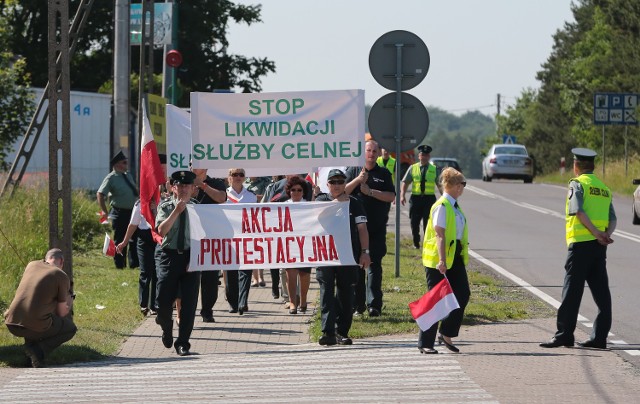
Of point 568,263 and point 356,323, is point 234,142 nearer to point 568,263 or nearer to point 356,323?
point 356,323

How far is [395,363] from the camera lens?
1201cm

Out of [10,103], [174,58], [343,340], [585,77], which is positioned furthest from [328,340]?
[585,77]

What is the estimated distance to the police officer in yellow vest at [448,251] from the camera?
41.0ft

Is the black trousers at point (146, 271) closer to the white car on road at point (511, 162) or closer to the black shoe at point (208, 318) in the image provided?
the black shoe at point (208, 318)

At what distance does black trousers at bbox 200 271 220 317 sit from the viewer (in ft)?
51.0

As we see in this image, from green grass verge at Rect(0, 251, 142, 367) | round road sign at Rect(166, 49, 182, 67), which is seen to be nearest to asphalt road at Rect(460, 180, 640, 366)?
green grass verge at Rect(0, 251, 142, 367)

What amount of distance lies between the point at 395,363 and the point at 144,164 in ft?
13.7

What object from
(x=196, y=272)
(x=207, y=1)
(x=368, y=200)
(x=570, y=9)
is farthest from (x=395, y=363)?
(x=570, y=9)

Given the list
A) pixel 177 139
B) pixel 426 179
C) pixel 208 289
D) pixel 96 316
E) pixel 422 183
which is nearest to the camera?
pixel 177 139

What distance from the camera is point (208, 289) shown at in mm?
15656

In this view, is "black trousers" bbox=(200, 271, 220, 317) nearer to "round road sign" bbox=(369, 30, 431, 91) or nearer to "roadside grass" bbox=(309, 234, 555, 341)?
"roadside grass" bbox=(309, 234, 555, 341)

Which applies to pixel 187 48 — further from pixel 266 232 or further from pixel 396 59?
pixel 266 232

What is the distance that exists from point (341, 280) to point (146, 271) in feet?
11.9

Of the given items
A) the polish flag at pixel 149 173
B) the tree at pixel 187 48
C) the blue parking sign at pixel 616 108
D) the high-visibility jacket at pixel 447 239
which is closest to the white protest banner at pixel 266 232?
the polish flag at pixel 149 173
